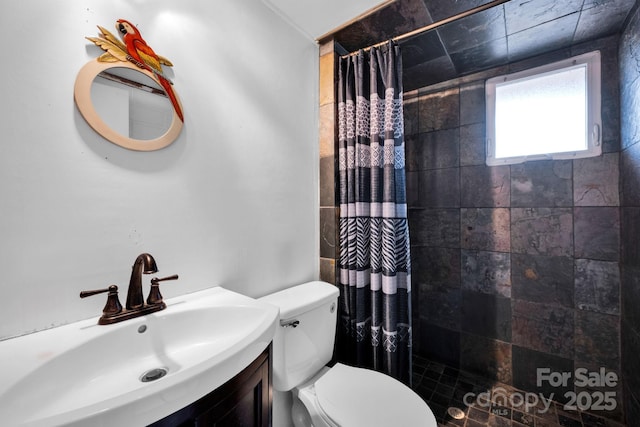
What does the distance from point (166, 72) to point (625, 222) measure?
7.56ft

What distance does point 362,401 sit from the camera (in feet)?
3.47

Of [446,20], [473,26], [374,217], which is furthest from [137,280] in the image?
[473,26]

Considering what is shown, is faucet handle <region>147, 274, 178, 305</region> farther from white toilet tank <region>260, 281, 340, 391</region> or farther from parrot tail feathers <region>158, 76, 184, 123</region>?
parrot tail feathers <region>158, 76, 184, 123</region>

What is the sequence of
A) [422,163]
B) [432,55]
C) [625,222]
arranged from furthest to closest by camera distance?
[422,163] < [432,55] < [625,222]

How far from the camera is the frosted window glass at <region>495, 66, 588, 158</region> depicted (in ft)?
5.06

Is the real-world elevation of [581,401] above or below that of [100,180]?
below

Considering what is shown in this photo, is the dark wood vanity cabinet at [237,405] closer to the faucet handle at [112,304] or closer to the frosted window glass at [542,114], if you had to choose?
the faucet handle at [112,304]

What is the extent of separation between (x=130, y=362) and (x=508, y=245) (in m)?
2.07

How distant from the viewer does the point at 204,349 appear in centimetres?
86

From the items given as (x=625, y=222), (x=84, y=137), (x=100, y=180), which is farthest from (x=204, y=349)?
(x=625, y=222)

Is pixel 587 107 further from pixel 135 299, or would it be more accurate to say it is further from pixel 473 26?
pixel 135 299

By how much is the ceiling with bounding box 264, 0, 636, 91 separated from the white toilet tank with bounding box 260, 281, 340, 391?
1.50m

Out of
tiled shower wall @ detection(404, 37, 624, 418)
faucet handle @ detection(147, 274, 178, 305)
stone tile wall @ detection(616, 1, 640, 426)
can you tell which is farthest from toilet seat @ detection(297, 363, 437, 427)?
stone tile wall @ detection(616, 1, 640, 426)

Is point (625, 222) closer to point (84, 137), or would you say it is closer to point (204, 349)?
point (204, 349)
